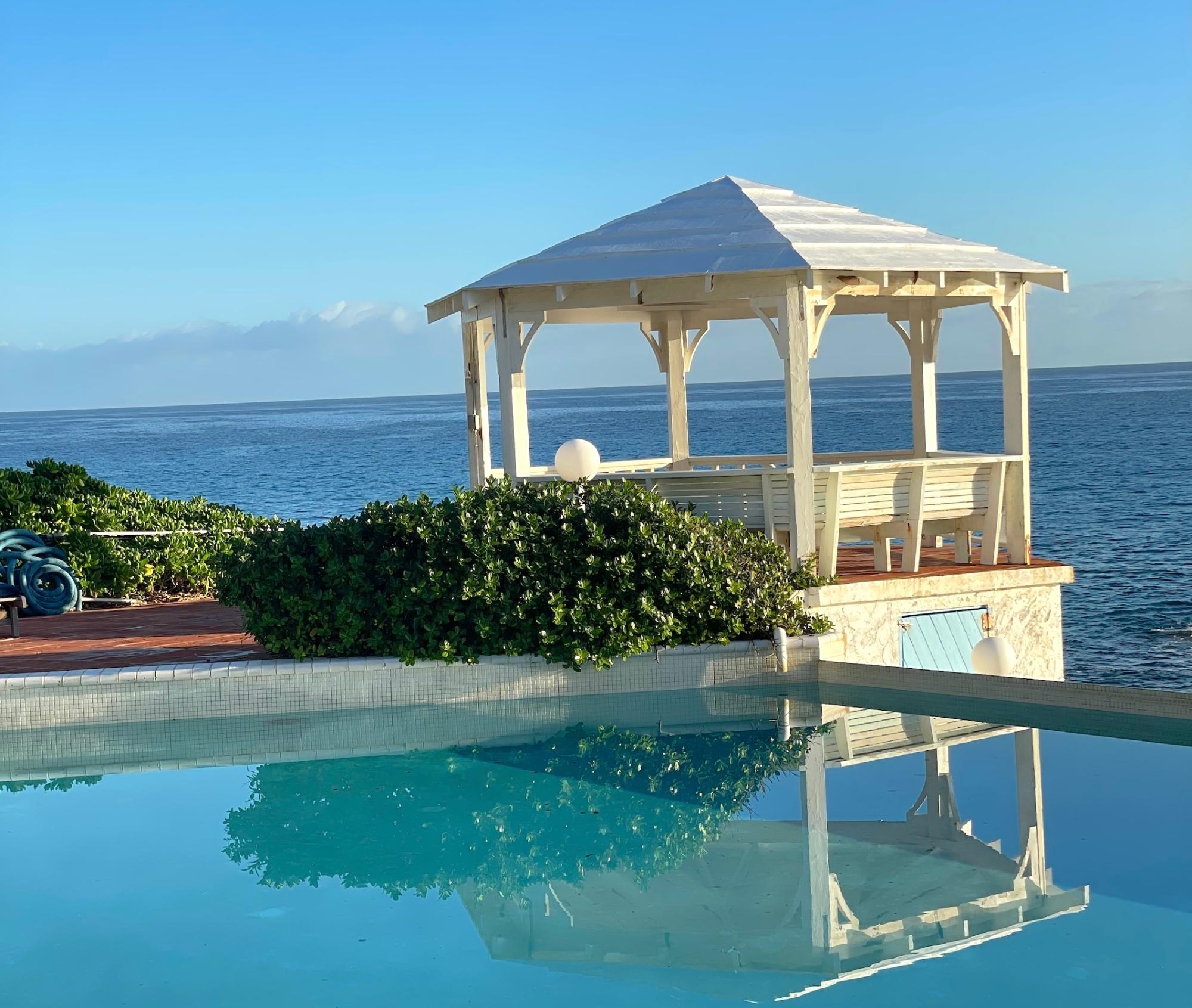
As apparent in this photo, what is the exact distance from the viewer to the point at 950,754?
7711 mm

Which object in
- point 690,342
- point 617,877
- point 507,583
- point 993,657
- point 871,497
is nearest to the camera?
point 617,877

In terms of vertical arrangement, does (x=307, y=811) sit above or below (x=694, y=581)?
below

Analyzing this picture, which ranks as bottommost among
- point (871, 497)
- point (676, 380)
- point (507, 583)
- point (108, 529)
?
point (507, 583)

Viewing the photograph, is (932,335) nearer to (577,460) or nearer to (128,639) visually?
(577,460)

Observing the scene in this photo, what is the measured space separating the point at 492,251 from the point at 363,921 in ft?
225

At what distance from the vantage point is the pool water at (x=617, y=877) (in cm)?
504

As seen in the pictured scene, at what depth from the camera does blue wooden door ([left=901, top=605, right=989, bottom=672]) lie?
10617 millimetres

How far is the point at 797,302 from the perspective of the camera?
992 centimetres

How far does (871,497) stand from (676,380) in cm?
417

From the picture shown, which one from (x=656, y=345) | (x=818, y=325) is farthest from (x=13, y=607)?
(x=656, y=345)

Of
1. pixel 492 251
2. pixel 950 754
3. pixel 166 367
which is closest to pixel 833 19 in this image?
pixel 492 251

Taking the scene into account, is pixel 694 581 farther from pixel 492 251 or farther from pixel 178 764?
pixel 492 251

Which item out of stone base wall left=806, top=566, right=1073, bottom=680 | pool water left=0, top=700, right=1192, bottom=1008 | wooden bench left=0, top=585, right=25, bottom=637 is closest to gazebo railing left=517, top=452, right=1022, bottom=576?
stone base wall left=806, top=566, right=1073, bottom=680

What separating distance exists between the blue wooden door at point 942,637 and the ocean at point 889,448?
36.7 feet
